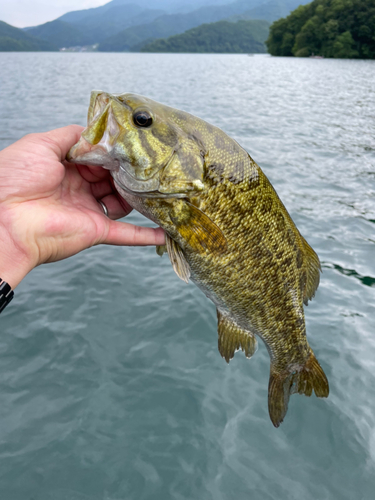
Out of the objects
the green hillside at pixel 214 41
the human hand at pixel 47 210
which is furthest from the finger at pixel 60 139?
the green hillside at pixel 214 41

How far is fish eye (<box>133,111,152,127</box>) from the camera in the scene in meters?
2.46

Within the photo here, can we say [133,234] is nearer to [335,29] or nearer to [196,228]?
[196,228]

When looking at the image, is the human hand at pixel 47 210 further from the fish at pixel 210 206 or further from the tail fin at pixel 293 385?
the tail fin at pixel 293 385

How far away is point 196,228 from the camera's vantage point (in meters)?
2.63

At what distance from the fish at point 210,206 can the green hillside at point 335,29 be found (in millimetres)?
96322

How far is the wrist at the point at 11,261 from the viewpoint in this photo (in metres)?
2.55

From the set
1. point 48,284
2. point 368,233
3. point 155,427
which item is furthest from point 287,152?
point 155,427

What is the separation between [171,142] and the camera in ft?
8.30

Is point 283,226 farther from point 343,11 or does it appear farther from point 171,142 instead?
point 343,11

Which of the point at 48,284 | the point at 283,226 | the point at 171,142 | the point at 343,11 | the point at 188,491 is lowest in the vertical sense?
the point at 188,491

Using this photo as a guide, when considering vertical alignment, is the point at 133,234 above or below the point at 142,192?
below

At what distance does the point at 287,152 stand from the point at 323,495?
508 inches

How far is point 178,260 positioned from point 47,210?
1046 mm

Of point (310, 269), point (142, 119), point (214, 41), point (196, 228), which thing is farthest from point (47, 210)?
point (214, 41)
